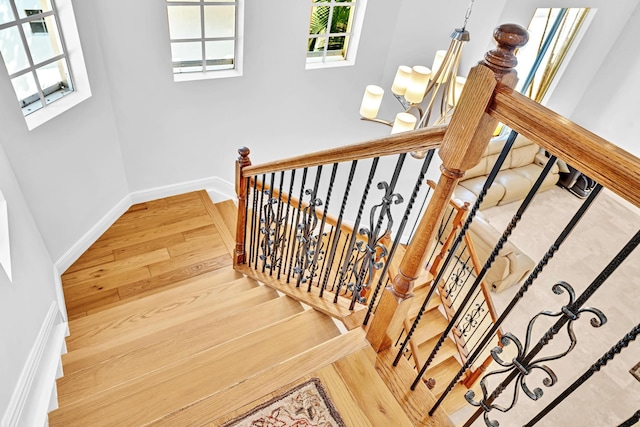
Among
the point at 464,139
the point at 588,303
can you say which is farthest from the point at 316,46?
the point at 588,303

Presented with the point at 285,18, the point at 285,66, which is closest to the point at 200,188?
the point at 285,66

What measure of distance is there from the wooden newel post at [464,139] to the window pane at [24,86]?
8.84 ft

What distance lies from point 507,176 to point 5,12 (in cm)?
636

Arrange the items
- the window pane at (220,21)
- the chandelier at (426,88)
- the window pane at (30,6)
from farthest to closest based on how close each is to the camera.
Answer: the window pane at (220,21) < the chandelier at (426,88) < the window pane at (30,6)

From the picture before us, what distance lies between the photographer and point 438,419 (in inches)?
52.6

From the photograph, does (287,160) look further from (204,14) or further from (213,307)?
(204,14)

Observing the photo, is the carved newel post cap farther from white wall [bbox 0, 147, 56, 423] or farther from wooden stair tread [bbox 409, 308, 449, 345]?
wooden stair tread [bbox 409, 308, 449, 345]

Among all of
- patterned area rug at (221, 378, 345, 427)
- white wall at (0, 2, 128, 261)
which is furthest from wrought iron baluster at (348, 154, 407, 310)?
white wall at (0, 2, 128, 261)

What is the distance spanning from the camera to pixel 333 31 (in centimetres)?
425

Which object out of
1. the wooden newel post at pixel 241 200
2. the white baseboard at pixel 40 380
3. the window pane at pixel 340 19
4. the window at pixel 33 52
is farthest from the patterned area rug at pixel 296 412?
the window pane at pixel 340 19

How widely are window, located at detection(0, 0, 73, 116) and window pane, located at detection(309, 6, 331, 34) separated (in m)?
2.31

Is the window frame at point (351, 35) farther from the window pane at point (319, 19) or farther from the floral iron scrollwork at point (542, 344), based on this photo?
the floral iron scrollwork at point (542, 344)

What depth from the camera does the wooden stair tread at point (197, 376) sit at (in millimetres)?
1552

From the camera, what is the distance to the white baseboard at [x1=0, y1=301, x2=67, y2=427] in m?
1.69
